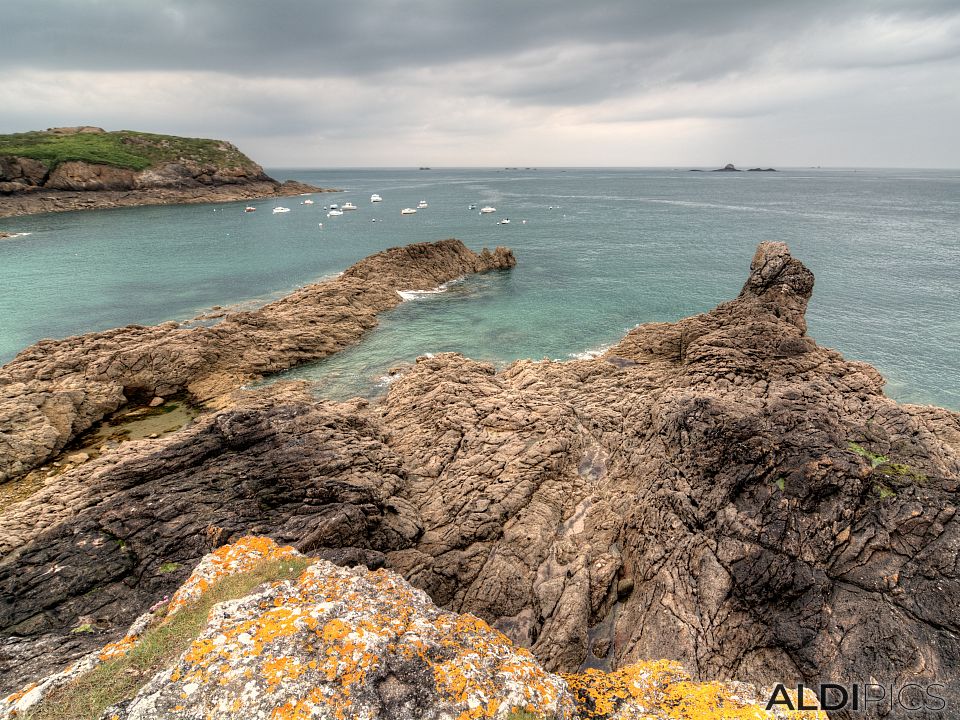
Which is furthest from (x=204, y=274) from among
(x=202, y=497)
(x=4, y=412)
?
(x=202, y=497)

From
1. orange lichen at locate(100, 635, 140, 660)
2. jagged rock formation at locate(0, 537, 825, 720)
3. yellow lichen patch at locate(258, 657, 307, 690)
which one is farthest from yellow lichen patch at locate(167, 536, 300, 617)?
yellow lichen patch at locate(258, 657, 307, 690)

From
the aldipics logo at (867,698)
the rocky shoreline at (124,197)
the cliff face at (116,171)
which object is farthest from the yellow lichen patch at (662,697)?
the cliff face at (116,171)

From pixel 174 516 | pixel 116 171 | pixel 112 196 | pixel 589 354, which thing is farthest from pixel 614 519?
pixel 116 171

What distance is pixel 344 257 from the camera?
231 feet

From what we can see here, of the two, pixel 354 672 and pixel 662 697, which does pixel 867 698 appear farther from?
pixel 354 672

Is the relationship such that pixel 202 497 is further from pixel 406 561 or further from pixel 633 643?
pixel 633 643

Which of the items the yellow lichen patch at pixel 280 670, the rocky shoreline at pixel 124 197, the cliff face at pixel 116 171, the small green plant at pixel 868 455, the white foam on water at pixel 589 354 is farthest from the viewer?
the cliff face at pixel 116 171

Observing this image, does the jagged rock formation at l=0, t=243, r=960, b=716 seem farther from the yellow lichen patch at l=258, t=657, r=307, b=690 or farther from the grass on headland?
the grass on headland

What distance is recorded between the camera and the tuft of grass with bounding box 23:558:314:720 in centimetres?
741

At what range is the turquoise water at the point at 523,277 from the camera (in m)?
36.9

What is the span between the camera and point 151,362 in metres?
28.6

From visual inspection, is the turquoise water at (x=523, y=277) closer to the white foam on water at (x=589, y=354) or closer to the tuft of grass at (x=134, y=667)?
the white foam on water at (x=589, y=354)

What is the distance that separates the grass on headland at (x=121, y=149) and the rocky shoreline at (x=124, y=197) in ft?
30.1

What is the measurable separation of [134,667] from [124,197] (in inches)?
6564
